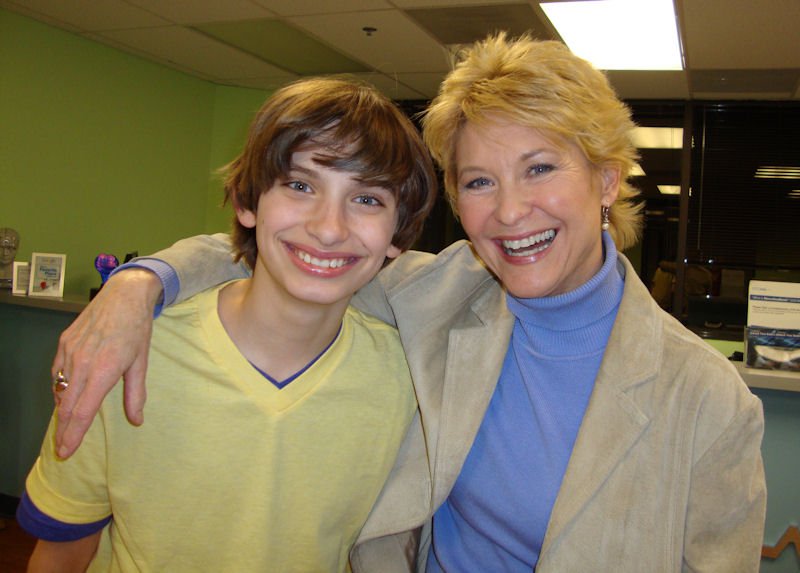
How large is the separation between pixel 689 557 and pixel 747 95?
5129mm

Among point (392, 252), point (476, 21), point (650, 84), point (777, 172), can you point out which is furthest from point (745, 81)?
point (392, 252)

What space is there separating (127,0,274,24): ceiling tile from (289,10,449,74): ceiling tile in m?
0.26

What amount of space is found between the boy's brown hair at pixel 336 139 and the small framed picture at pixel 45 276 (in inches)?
115

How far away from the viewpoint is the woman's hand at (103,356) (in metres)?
1.12

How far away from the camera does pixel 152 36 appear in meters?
5.07

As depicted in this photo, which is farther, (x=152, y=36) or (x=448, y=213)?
(x=448, y=213)

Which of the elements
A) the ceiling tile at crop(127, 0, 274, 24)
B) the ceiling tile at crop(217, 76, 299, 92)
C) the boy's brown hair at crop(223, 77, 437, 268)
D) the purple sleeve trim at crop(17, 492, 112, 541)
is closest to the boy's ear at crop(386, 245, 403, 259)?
the boy's brown hair at crop(223, 77, 437, 268)

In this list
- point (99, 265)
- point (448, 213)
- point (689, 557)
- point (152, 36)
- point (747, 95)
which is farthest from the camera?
point (448, 213)

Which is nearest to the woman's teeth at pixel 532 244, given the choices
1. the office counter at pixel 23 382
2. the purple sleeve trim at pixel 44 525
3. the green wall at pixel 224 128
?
the purple sleeve trim at pixel 44 525

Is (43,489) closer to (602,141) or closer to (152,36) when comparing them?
(602,141)

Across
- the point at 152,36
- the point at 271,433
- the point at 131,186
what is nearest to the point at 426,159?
the point at 271,433

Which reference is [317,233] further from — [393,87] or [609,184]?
[393,87]

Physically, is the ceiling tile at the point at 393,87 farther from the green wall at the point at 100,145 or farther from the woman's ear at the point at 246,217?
the woman's ear at the point at 246,217

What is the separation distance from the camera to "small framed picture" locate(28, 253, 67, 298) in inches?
155
